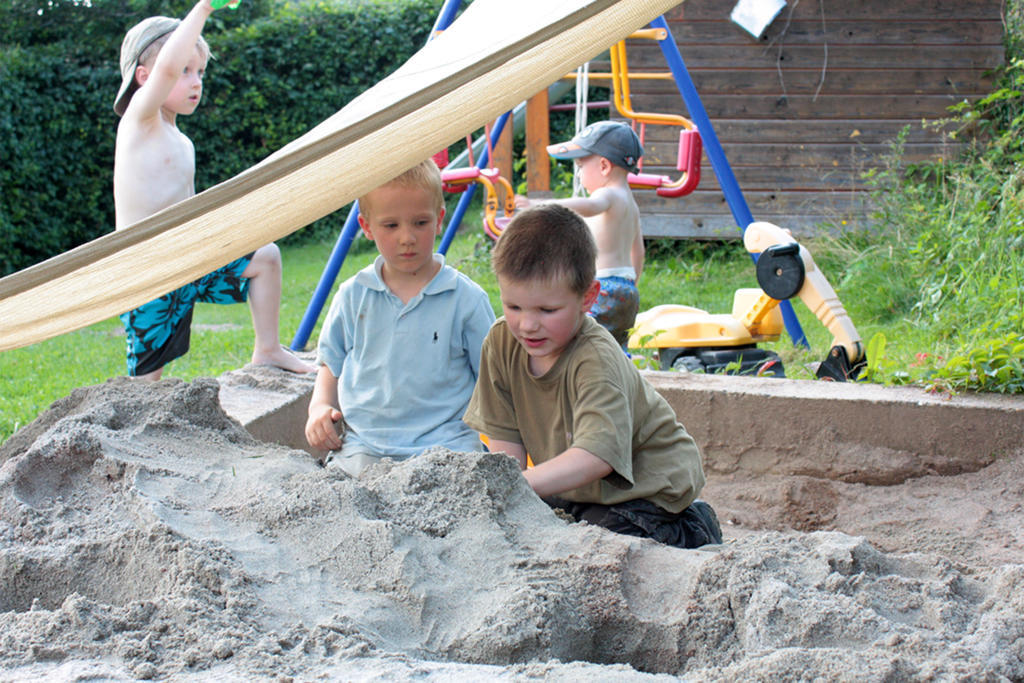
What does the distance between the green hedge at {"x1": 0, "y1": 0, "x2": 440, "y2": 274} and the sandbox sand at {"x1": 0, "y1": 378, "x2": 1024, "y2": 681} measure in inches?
372

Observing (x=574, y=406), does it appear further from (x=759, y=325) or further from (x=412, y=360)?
(x=759, y=325)

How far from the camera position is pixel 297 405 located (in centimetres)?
353

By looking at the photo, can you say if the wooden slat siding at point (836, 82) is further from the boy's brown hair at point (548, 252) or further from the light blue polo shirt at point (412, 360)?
the boy's brown hair at point (548, 252)

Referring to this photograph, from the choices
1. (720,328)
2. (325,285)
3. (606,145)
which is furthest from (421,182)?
(720,328)

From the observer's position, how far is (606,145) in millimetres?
4566

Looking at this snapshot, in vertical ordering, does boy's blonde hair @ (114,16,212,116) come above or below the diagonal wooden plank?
above

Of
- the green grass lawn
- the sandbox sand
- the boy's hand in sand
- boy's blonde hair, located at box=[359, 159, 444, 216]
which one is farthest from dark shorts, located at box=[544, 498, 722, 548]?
the green grass lawn

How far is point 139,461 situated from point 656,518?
1.16 m

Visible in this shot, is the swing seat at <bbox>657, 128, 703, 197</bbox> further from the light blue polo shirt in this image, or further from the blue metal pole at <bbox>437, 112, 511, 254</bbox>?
the light blue polo shirt

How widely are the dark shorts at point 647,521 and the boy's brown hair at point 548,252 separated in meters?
0.52

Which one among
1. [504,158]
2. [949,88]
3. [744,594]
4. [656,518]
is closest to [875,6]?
[949,88]

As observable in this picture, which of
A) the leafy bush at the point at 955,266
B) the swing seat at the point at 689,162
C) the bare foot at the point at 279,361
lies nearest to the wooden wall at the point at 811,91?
the leafy bush at the point at 955,266

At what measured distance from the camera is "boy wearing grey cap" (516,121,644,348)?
4.42 meters

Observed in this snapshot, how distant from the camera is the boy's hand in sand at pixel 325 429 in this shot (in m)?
2.72
